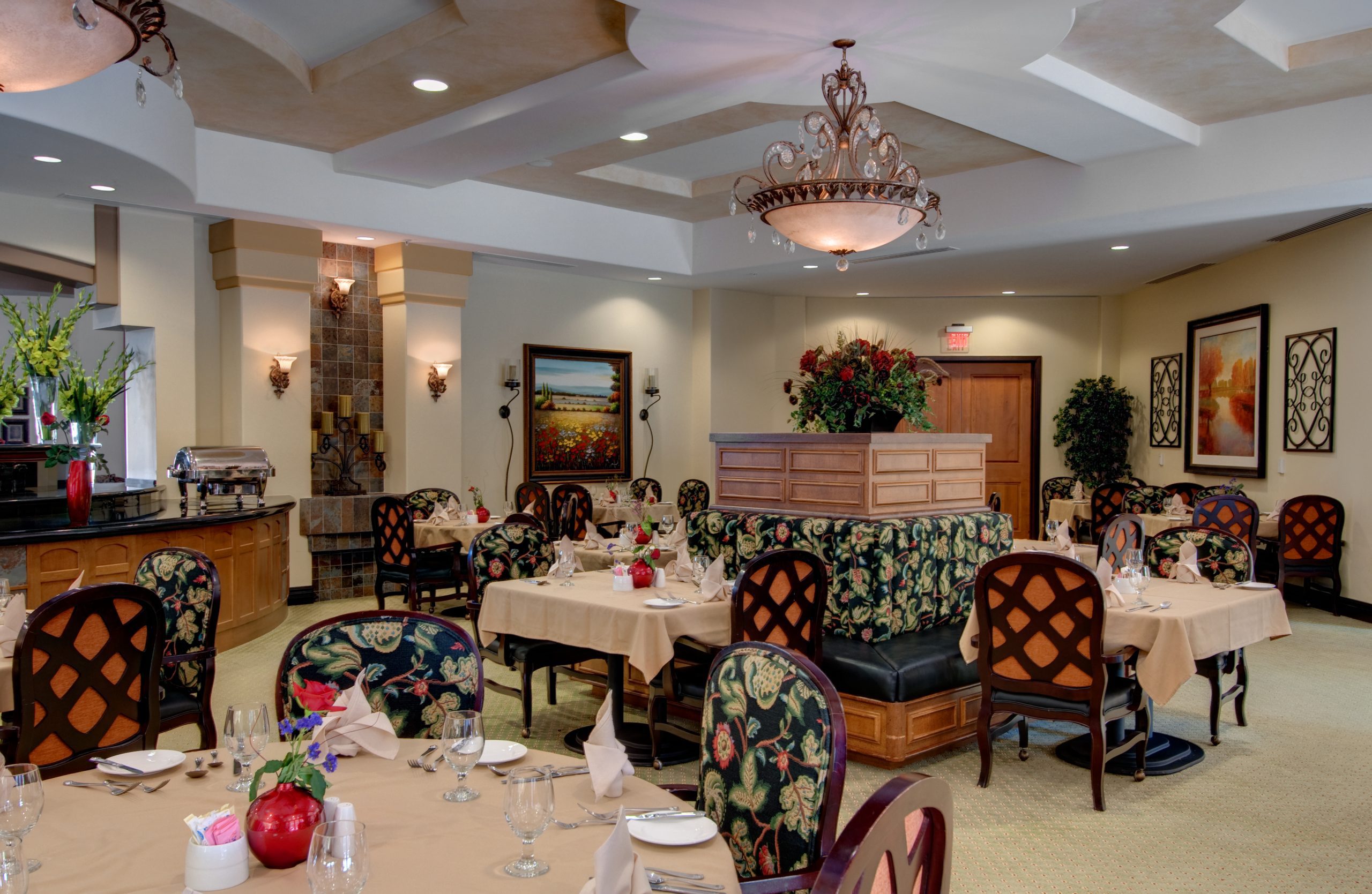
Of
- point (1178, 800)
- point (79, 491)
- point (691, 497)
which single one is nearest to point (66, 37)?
point (79, 491)

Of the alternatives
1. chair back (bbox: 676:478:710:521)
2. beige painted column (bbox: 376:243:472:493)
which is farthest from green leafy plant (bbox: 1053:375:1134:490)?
beige painted column (bbox: 376:243:472:493)

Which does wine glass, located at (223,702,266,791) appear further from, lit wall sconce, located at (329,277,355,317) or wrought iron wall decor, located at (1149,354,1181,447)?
wrought iron wall decor, located at (1149,354,1181,447)

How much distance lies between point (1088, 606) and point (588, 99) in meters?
3.92

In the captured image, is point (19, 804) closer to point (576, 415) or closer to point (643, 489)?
point (643, 489)

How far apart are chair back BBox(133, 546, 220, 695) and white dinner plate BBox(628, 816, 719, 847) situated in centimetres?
269

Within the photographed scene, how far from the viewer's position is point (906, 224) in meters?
5.20

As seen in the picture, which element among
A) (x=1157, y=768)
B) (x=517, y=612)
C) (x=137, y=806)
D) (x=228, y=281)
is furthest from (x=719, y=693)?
(x=228, y=281)

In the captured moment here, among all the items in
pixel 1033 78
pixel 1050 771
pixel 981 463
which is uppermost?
pixel 1033 78

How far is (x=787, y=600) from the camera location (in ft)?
14.4

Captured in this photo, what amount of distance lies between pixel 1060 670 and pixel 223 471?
225 inches

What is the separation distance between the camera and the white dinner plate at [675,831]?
1.88 meters

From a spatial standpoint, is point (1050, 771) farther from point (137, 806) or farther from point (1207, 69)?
point (1207, 69)

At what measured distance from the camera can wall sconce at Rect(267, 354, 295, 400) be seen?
27.4ft

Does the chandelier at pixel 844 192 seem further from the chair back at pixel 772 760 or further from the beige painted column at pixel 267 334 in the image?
the beige painted column at pixel 267 334
